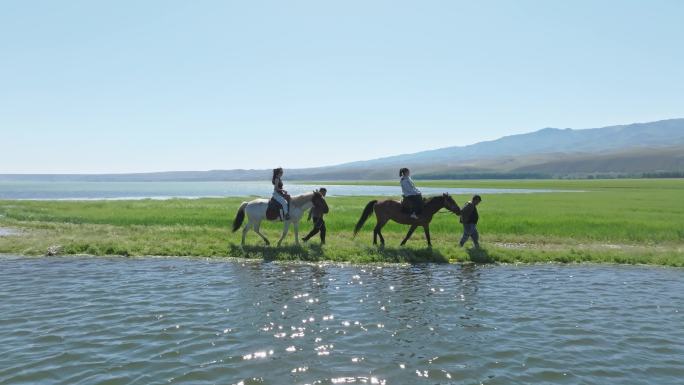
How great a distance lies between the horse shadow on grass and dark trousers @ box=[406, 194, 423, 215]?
6.00ft

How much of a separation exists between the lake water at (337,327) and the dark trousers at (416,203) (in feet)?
15.0

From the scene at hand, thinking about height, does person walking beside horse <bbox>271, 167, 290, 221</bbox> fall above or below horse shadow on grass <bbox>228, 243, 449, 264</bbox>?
above

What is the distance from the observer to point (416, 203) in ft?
63.1

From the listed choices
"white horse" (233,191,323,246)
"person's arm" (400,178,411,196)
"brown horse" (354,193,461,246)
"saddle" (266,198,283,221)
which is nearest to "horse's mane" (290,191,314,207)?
"white horse" (233,191,323,246)

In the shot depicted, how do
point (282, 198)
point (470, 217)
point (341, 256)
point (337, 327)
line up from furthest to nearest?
point (282, 198) < point (470, 217) < point (341, 256) < point (337, 327)

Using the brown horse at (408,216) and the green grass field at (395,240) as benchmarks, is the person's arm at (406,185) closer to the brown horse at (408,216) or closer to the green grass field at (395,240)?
the brown horse at (408,216)

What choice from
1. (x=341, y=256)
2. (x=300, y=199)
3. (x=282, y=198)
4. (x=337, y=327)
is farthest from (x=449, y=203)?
(x=337, y=327)

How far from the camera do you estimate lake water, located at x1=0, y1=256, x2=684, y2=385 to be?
7.37 metres

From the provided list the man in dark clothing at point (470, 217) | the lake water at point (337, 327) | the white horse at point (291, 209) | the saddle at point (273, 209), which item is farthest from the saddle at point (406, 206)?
the saddle at point (273, 209)

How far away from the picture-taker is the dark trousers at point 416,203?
19.2 metres

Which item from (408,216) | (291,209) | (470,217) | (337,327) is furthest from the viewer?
(408,216)

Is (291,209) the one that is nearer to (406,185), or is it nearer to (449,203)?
(406,185)

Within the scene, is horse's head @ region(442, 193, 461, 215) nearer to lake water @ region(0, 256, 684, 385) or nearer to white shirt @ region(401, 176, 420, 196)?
white shirt @ region(401, 176, 420, 196)

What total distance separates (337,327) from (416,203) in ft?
34.5
